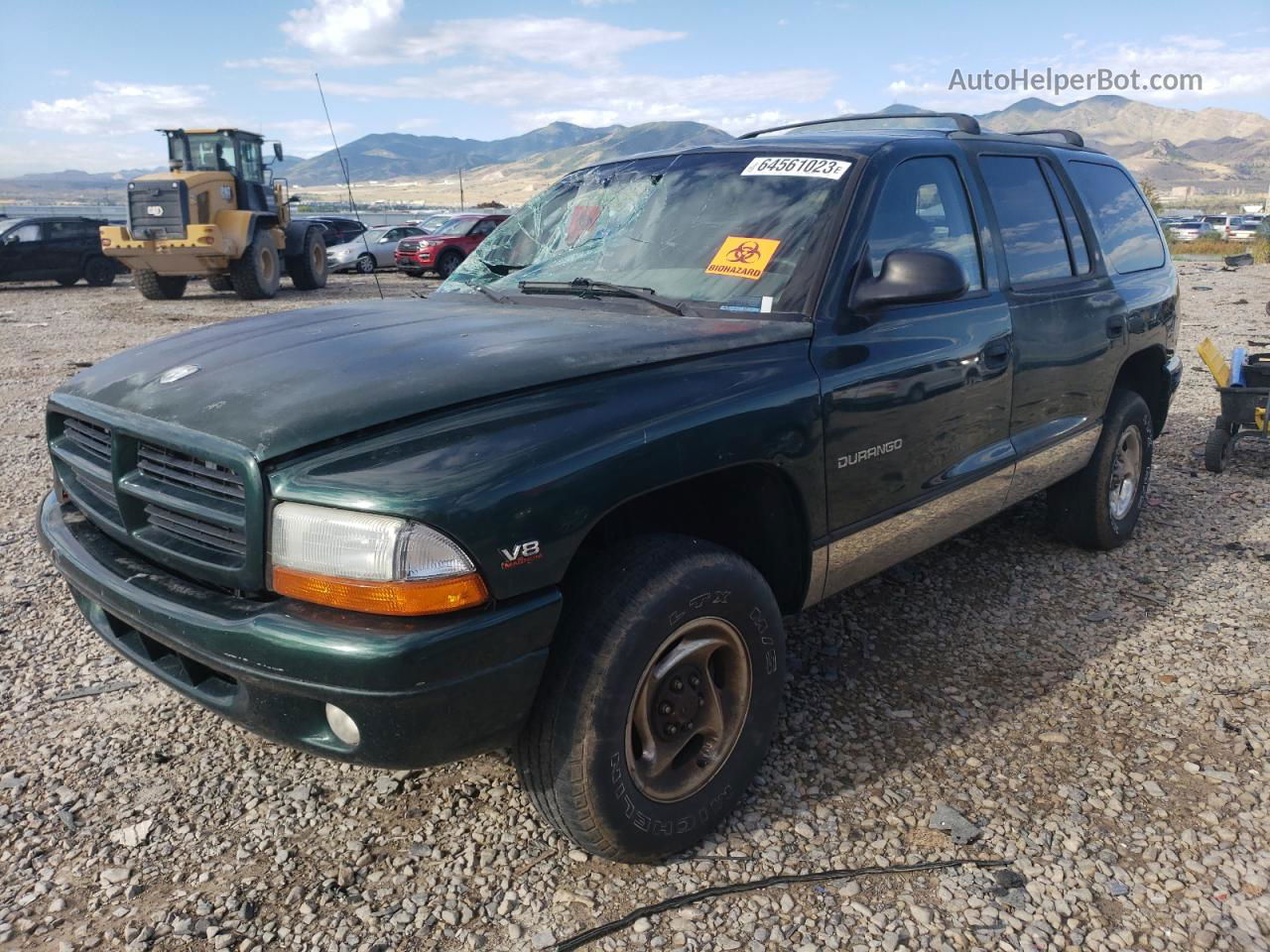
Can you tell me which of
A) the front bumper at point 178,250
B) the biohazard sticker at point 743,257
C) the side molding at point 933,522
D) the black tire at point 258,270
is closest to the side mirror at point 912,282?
the biohazard sticker at point 743,257

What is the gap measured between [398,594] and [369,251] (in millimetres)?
23170

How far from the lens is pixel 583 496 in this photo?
2035mm

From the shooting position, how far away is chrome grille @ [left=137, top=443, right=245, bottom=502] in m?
2.05

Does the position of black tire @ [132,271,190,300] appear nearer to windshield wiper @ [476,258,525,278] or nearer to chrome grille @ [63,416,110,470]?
windshield wiper @ [476,258,525,278]

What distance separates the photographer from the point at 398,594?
1879 mm

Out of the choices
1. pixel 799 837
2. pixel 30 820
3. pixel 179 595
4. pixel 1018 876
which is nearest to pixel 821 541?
pixel 799 837

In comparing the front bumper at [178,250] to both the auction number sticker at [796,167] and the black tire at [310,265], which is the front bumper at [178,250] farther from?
the auction number sticker at [796,167]

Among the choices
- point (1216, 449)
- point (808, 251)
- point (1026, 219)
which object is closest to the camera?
point (808, 251)

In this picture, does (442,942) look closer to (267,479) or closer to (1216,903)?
(267,479)

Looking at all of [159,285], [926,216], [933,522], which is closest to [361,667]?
[933,522]

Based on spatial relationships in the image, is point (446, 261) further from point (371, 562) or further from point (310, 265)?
point (371, 562)

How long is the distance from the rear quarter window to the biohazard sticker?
2038 mm

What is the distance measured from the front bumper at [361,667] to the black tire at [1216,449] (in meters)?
5.52

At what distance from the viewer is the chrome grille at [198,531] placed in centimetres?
204
